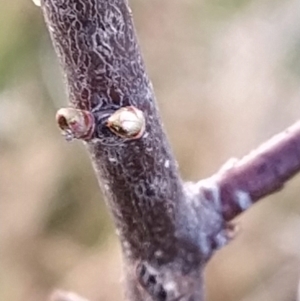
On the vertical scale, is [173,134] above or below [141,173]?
below

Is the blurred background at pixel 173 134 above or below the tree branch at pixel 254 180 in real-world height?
below

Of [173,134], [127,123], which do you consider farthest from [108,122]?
[173,134]

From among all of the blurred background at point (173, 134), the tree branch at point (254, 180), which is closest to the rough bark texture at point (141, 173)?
the tree branch at point (254, 180)

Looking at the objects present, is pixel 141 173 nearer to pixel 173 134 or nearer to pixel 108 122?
pixel 108 122

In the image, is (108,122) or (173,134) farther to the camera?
(173,134)

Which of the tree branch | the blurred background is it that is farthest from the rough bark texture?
the blurred background

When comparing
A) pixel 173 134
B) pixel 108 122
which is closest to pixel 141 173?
pixel 108 122

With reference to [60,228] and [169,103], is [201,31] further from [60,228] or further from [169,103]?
[60,228]

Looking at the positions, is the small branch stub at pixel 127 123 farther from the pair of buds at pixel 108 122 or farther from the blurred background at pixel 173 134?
the blurred background at pixel 173 134
